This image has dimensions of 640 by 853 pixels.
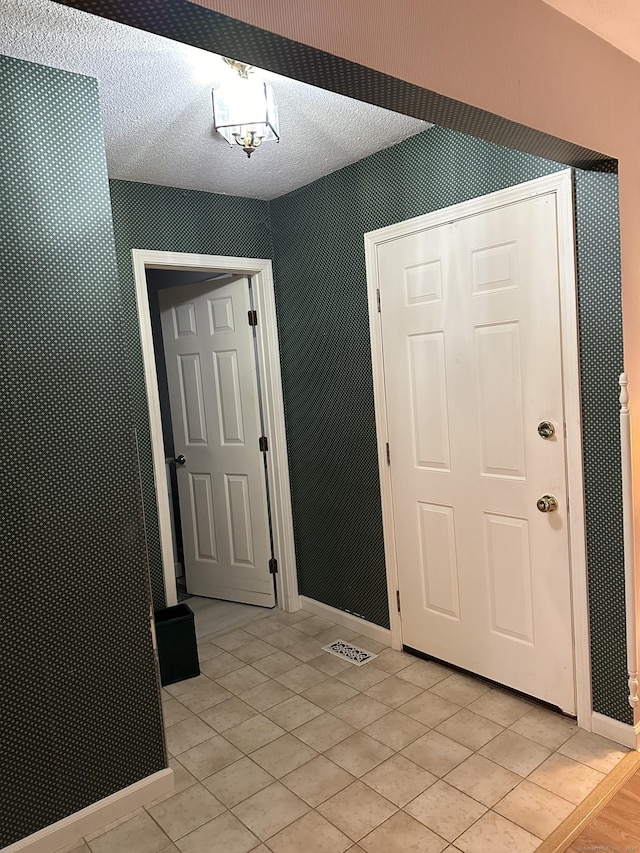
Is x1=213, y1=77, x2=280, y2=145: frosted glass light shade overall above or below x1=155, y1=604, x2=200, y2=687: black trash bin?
above

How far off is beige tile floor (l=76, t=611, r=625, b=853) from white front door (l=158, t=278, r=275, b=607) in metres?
0.93

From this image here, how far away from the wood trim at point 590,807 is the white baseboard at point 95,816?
4.17 ft

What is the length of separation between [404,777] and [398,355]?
174cm

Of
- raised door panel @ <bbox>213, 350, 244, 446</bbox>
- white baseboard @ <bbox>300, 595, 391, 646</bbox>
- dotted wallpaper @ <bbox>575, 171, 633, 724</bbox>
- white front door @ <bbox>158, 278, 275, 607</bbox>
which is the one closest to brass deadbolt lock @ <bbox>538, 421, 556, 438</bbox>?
dotted wallpaper @ <bbox>575, 171, 633, 724</bbox>

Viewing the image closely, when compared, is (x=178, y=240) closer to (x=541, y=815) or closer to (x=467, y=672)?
(x=467, y=672)

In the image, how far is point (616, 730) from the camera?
232 cm

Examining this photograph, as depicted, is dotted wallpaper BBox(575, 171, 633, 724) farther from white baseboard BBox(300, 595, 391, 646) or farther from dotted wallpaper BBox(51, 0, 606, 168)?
white baseboard BBox(300, 595, 391, 646)

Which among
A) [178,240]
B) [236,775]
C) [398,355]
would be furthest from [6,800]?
[178,240]

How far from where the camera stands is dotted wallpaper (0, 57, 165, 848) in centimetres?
187

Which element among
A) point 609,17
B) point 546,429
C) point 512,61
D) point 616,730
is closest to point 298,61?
point 512,61

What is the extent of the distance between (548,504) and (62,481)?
1752 millimetres

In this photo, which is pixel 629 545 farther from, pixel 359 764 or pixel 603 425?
pixel 359 764

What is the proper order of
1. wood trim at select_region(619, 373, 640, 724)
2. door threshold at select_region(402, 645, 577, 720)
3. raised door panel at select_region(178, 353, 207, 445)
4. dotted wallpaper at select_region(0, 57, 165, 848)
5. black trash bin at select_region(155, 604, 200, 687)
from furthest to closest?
raised door panel at select_region(178, 353, 207, 445), black trash bin at select_region(155, 604, 200, 687), door threshold at select_region(402, 645, 577, 720), wood trim at select_region(619, 373, 640, 724), dotted wallpaper at select_region(0, 57, 165, 848)

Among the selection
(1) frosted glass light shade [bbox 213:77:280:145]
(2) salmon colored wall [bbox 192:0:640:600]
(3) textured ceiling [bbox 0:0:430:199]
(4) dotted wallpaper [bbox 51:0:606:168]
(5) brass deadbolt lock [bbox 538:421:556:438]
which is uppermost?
(3) textured ceiling [bbox 0:0:430:199]
